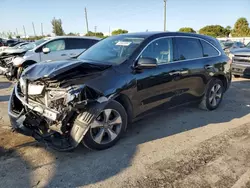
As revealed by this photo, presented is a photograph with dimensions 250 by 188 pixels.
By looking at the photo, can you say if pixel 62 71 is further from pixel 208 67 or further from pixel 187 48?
pixel 208 67

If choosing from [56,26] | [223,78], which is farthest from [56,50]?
[56,26]

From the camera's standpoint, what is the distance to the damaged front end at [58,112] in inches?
122

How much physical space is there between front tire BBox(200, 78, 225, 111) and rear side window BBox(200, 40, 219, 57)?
1.98 ft

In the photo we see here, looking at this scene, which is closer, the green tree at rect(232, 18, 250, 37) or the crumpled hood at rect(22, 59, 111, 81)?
the crumpled hood at rect(22, 59, 111, 81)

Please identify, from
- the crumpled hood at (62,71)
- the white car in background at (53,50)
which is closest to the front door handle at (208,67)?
the crumpled hood at (62,71)

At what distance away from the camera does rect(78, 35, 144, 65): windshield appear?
398 cm

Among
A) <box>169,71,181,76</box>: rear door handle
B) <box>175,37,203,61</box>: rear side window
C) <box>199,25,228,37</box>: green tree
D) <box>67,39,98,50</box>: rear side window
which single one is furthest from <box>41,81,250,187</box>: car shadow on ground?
<box>199,25,228,37</box>: green tree

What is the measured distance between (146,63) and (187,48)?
1.52 meters

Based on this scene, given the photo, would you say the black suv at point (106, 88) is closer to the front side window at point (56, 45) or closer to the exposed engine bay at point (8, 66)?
the exposed engine bay at point (8, 66)

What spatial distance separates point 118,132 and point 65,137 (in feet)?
2.75

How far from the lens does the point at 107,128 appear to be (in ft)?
11.8

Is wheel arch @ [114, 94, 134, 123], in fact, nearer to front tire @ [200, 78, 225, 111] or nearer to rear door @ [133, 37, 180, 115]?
rear door @ [133, 37, 180, 115]

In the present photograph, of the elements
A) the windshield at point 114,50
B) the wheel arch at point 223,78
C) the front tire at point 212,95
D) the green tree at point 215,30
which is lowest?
the green tree at point 215,30

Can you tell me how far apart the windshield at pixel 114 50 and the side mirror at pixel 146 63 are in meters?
0.24
